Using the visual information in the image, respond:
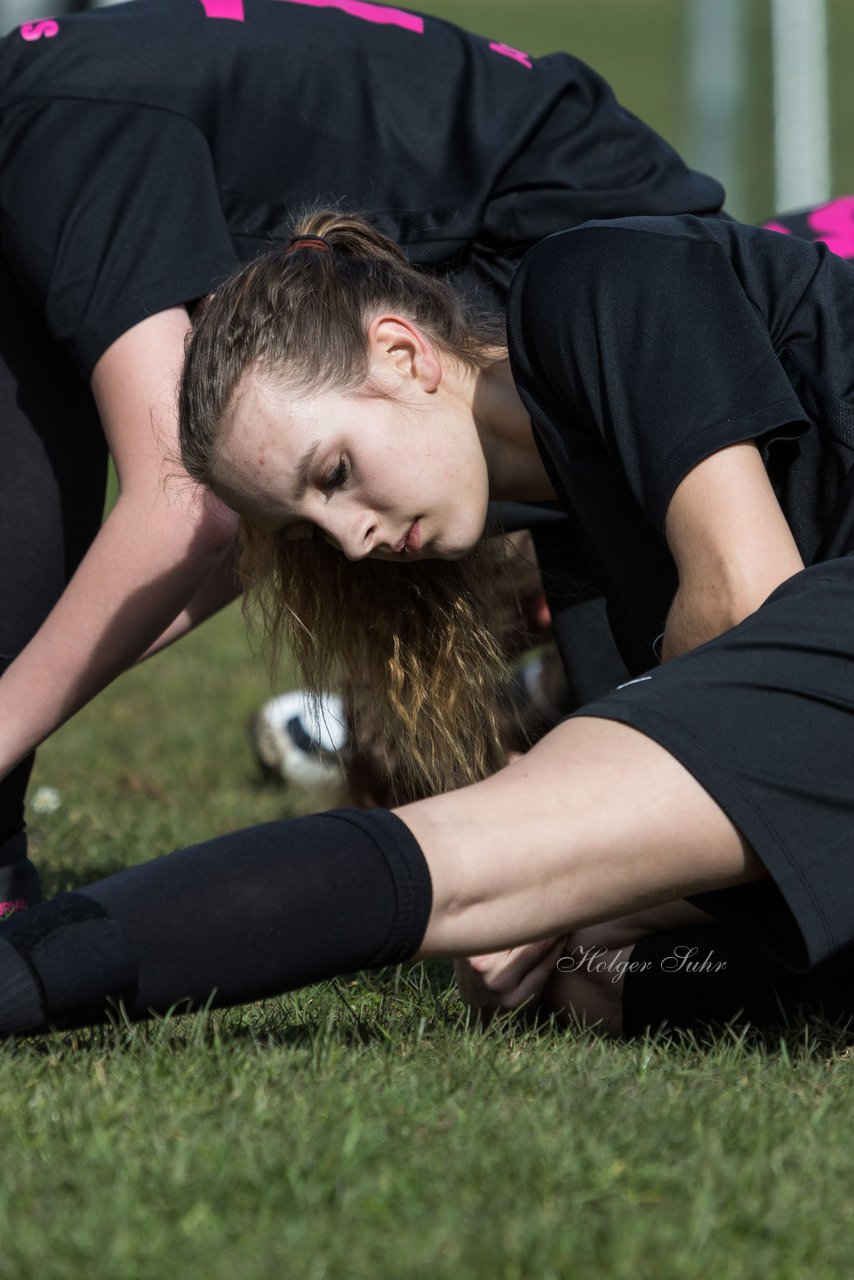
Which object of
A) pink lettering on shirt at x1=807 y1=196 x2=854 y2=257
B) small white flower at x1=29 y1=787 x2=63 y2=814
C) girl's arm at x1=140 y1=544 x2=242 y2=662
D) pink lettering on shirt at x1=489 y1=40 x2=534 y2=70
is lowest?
small white flower at x1=29 y1=787 x2=63 y2=814

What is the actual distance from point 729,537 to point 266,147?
1350mm

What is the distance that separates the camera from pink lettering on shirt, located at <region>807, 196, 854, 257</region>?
369cm

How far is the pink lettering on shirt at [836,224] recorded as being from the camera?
3.69 metres

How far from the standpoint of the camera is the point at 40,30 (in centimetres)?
311

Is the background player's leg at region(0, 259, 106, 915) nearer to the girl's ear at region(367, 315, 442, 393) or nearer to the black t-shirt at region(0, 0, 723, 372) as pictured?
the black t-shirt at region(0, 0, 723, 372)

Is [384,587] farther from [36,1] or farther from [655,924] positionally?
[36,1]

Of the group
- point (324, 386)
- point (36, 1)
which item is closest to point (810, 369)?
point (324, 386)

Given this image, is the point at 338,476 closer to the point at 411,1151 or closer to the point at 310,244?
the point at 310,244

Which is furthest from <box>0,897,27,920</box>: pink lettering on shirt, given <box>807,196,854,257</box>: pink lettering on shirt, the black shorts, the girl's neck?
<box>807,196,854,257</box>: pink lettering on shirt

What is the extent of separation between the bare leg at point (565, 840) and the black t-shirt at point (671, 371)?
47 cm

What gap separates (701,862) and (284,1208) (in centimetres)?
68

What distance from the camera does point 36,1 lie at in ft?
37.5

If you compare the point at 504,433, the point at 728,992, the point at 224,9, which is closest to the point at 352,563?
the point at 504,433

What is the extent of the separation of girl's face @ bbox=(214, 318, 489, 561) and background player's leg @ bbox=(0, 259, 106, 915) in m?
0.75
